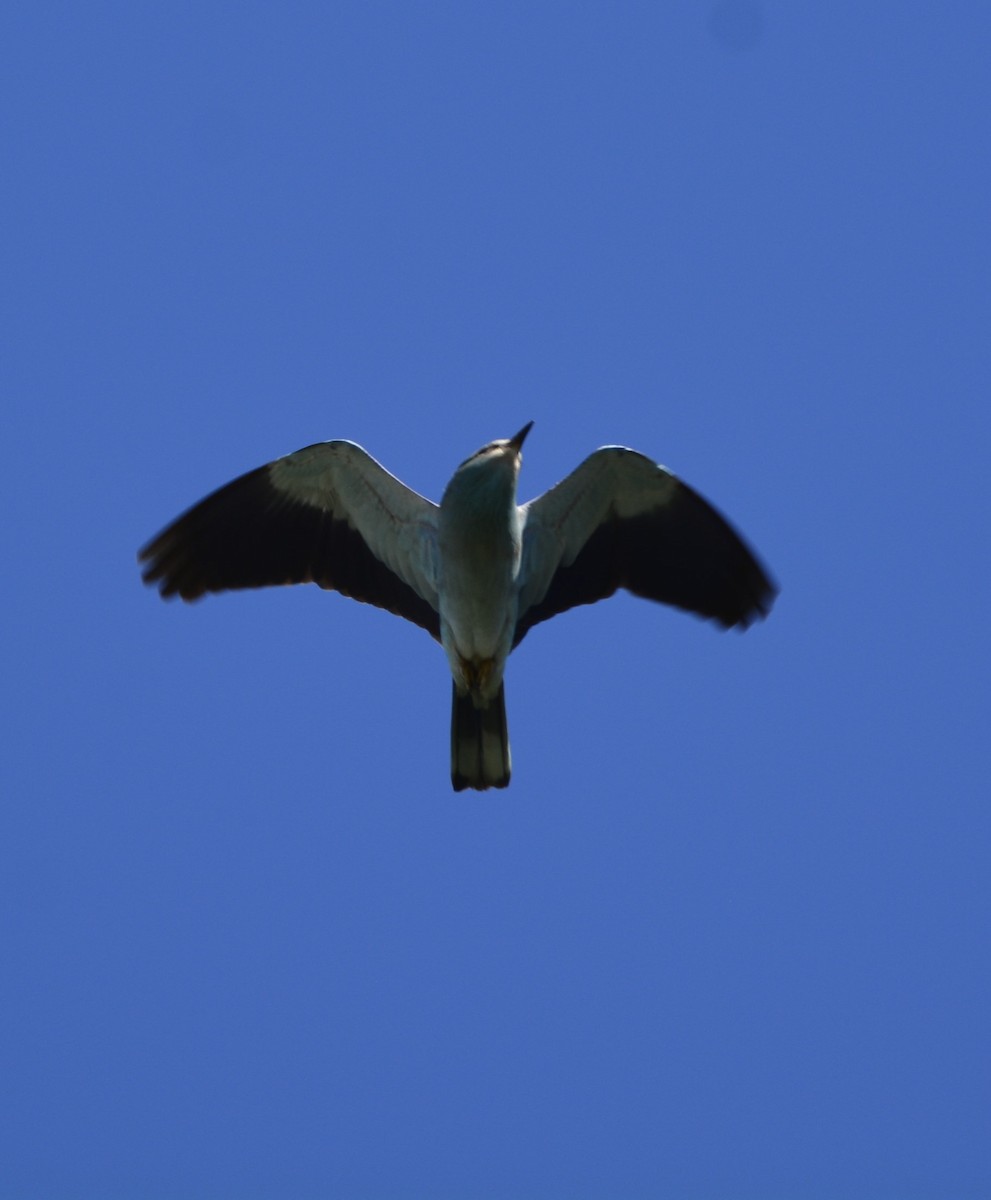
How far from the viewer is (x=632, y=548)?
9.17 meters

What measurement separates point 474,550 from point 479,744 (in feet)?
4.17

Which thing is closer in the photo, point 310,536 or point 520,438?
point 520,438

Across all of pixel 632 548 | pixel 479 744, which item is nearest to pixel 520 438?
pixel 632 548

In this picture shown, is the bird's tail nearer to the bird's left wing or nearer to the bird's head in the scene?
the bird's left wing

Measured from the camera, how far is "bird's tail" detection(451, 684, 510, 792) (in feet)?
29.2

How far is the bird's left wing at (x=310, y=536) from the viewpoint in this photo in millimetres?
9203

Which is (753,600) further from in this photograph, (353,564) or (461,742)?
(353,564)

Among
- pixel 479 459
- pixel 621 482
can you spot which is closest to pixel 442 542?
pixel 479 459

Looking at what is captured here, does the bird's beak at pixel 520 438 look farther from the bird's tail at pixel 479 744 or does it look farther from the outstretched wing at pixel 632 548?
the bird's tail at pixel 479 744

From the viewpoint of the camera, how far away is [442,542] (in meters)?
8.62

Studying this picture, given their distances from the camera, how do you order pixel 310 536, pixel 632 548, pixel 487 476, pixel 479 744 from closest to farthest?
pixel 487 476 → pixel 479 744 → pixel 632 548 → pixel 310 536

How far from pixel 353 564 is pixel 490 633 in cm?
130

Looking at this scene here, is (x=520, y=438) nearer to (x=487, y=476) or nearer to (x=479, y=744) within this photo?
(x=487, y=476)

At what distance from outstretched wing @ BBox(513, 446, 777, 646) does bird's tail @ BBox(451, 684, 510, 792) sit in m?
0.53
